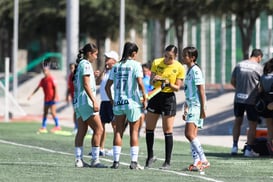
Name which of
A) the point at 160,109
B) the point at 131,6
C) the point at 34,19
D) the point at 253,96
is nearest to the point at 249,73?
the point at 253,96

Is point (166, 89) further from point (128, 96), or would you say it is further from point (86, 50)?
point (86, 50)

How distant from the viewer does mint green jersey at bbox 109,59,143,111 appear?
16375mm

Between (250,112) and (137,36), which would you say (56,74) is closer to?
(137,36)

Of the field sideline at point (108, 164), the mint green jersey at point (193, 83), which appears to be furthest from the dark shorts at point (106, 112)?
the mint green jersey at point (193, 83)

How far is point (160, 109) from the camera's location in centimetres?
1670

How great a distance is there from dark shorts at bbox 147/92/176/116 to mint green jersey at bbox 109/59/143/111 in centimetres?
33

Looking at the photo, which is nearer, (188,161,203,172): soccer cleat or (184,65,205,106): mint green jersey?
(188,161,203,172): soccer cleat

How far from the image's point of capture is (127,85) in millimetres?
16422

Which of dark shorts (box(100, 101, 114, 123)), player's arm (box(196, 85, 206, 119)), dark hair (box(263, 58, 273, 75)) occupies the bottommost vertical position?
dark shorts (box(100, 101, 114, 123))

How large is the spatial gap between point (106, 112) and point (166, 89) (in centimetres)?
401

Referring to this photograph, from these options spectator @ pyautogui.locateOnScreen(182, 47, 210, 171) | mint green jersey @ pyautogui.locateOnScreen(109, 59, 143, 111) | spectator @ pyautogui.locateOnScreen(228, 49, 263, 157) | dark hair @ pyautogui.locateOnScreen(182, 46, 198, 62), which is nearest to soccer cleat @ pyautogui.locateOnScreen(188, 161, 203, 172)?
spectator @ pyautogui.locateOnScreen(182, 47, 210, 171)

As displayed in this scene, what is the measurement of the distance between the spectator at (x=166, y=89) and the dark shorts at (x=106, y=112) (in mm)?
3598

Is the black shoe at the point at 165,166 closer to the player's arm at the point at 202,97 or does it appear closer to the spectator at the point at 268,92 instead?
the player's arm at the point at 202,97

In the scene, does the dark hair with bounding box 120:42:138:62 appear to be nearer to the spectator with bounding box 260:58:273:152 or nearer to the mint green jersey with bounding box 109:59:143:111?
the mint green jersey with bounding box 109:59:143:111
